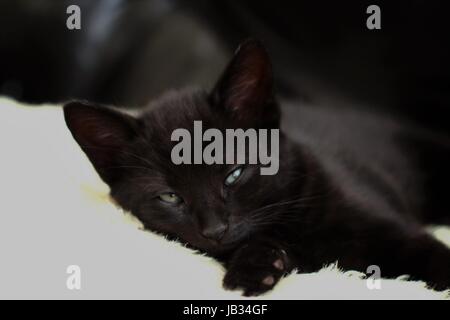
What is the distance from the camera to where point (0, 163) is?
155cm

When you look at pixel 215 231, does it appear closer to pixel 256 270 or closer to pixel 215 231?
pixel 215 231

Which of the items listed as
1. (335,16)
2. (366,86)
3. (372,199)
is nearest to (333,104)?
(366,86)

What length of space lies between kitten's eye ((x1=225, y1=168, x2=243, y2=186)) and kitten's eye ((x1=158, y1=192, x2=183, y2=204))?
0.35ft

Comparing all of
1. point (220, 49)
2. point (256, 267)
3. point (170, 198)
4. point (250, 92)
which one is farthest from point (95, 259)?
point (220, 49)

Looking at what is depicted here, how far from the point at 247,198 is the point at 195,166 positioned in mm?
129

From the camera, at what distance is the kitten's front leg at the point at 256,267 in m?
1.19

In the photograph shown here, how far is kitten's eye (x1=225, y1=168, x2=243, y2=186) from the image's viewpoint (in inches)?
50.7

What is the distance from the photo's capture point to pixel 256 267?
123 centimetres

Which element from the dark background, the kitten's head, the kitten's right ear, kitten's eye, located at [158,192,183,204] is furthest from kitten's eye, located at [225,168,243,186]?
the dark background
